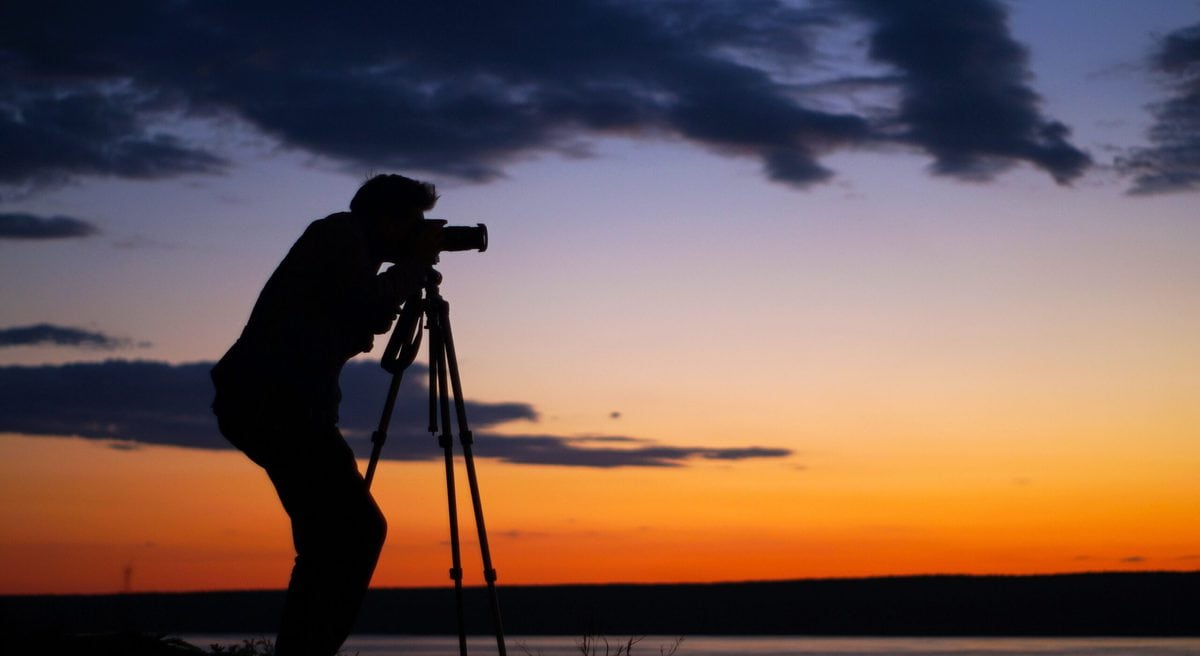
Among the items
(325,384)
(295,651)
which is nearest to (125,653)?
(295,651)

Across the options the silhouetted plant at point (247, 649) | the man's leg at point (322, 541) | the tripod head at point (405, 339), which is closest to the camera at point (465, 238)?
the tripod head at point (405, 339)

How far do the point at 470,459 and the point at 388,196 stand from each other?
127 centimetres

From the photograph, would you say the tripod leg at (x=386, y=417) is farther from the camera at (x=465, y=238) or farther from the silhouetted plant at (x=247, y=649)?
the silhouetted plant at (x=247, y=649)

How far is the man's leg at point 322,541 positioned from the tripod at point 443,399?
68 centimetres

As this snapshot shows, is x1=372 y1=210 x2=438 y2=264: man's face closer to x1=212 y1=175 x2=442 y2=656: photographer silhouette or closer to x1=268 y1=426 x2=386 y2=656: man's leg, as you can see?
x1=212 y1=175 x2=442 y2=656: photographer silhouette

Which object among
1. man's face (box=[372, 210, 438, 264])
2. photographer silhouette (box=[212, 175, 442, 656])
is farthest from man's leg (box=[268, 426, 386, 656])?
man's face (box=[372, 210, 438, 264])

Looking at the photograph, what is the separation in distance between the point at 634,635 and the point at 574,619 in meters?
0.29

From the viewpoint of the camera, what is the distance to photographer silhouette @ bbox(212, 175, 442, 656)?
15.4 feet

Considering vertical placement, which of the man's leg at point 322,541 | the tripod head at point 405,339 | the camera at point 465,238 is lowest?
the man's leg at point 322,541

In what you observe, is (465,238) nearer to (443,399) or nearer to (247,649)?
(443,399)

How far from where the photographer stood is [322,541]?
186 inches

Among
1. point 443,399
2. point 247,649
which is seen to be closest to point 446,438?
point 443,399

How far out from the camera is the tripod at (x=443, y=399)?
565cm

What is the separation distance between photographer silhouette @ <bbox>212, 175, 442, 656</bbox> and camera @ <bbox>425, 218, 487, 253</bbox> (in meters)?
0.86
